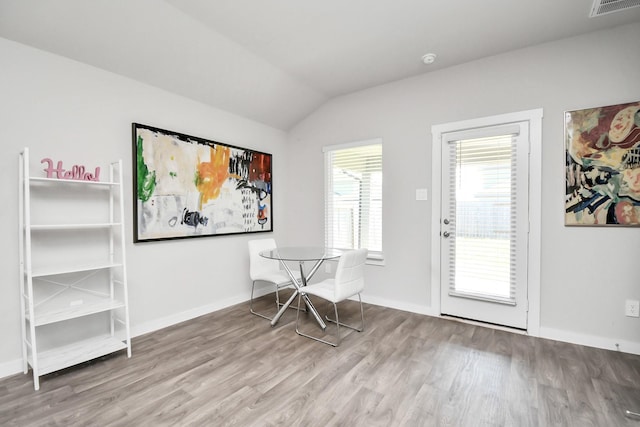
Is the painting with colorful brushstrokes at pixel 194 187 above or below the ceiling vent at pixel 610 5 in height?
below

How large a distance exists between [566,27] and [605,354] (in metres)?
2.74

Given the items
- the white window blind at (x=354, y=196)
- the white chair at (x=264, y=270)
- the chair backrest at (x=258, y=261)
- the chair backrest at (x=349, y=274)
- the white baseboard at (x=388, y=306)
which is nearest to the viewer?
the white baseboard at (x=388, y=306)

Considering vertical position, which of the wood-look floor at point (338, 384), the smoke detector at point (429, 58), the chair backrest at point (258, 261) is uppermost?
the smoke detector at point (429, 58)

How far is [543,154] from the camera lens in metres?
2.81

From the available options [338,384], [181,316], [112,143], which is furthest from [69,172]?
[338,384]

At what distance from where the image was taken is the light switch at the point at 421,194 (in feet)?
11.2

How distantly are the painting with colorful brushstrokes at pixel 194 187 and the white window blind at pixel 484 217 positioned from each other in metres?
2.43

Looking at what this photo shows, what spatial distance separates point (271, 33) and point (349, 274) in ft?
7.40

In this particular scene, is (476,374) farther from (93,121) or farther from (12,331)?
(93,121)

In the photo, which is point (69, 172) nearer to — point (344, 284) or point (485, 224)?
point (344, 284)

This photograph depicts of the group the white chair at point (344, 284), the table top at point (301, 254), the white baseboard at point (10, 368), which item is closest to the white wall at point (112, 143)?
the white baseboard at point (10, 368)

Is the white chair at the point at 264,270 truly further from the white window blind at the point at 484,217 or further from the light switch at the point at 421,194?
the white window blind at the point at 484,217

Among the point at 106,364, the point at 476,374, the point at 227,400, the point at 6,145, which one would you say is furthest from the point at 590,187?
the point at 6,145

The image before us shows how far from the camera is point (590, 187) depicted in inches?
103
